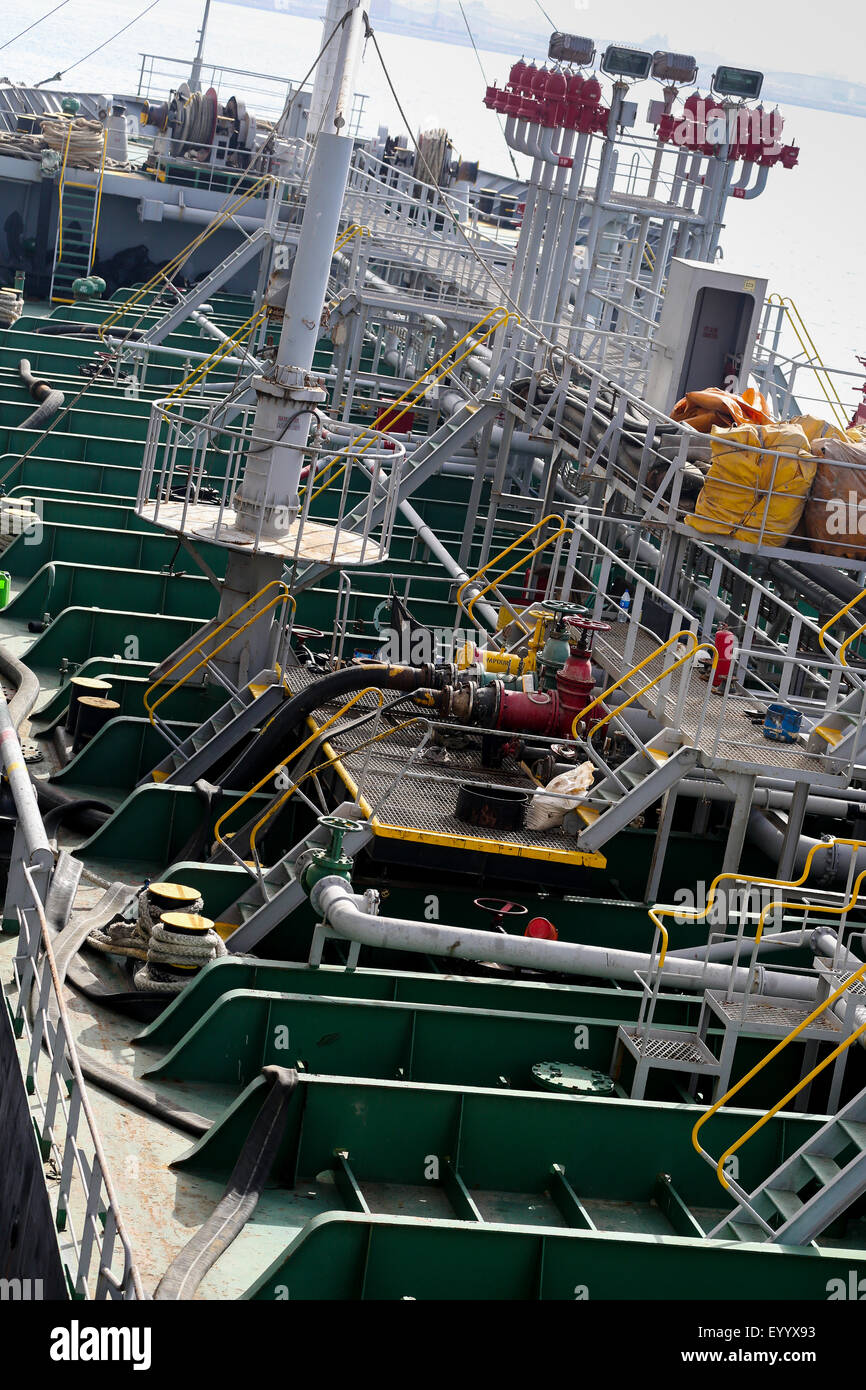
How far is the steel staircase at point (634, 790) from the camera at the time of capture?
11.3 metres

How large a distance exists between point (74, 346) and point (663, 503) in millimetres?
15961

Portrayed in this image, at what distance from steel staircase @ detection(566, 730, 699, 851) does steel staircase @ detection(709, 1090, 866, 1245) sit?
313 centimetres

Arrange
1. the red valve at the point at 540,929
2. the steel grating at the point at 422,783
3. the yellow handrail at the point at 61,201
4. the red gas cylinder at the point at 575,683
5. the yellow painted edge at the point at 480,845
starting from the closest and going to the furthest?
the red valve at the point at 540,929
the yellow painted edge at the point at 480,845
the steel grating at the point at 422,783
the red gas cylinder at the point at 575,683
the yellow handrail at the point at 61,201

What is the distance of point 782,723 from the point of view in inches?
464

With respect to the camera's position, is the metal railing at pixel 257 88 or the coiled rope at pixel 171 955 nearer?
the coiled rope at pixel 171 955

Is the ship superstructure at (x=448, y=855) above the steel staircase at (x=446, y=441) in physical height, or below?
below

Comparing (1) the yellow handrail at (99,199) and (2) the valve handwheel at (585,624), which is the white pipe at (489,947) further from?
(1) the yellow handrail at (99,199)

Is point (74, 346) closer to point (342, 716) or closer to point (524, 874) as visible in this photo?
point (342, 716)

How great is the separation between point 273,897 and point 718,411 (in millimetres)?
5777

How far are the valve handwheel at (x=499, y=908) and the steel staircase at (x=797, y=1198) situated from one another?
312 centimetres

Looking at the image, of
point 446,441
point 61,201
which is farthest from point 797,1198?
point 61,201

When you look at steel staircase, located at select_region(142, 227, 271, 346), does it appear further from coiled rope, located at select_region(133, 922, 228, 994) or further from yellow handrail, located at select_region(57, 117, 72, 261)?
coiled rope, located at select_region(133, 922, 228, 994)

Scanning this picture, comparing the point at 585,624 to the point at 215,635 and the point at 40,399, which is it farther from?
the point at 40,399

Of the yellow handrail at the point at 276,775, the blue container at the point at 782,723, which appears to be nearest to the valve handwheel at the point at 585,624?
the blue container at the point at 782,723
